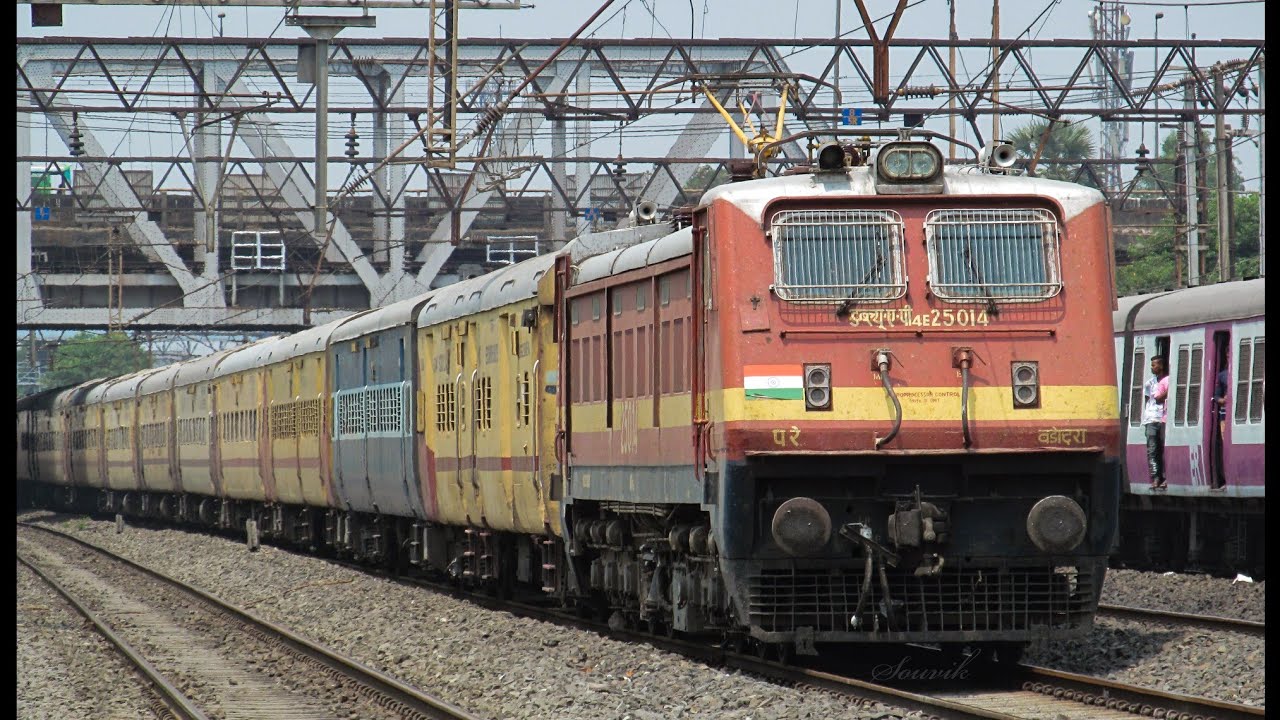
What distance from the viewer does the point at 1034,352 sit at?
1163 centimetres

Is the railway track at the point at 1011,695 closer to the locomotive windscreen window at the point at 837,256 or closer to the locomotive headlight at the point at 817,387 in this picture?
the locomotive headlight at the point at 817,387

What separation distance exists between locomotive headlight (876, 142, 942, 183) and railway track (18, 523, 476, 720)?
13.3 ft

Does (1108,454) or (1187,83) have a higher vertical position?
(1187,83)

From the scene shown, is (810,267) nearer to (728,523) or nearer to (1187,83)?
(728,523)

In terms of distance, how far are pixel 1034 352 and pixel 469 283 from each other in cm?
977

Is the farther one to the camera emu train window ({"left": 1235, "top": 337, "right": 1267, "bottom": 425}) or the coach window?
the coach window

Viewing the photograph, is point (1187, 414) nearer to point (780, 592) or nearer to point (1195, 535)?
point (1195, 535)

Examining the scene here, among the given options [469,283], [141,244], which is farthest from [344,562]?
[141,244]

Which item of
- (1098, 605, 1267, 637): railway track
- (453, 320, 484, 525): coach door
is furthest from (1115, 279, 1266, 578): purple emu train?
(453, 320, 484, 525): coach door

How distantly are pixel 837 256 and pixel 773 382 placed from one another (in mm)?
873

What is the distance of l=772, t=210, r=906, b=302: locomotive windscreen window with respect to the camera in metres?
11.7

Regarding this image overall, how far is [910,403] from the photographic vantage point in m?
11.5

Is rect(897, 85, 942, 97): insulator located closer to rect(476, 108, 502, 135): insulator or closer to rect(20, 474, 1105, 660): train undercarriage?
rect(476, 108, 502, 135): insulator

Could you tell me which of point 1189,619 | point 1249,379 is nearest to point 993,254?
point 1189,619
